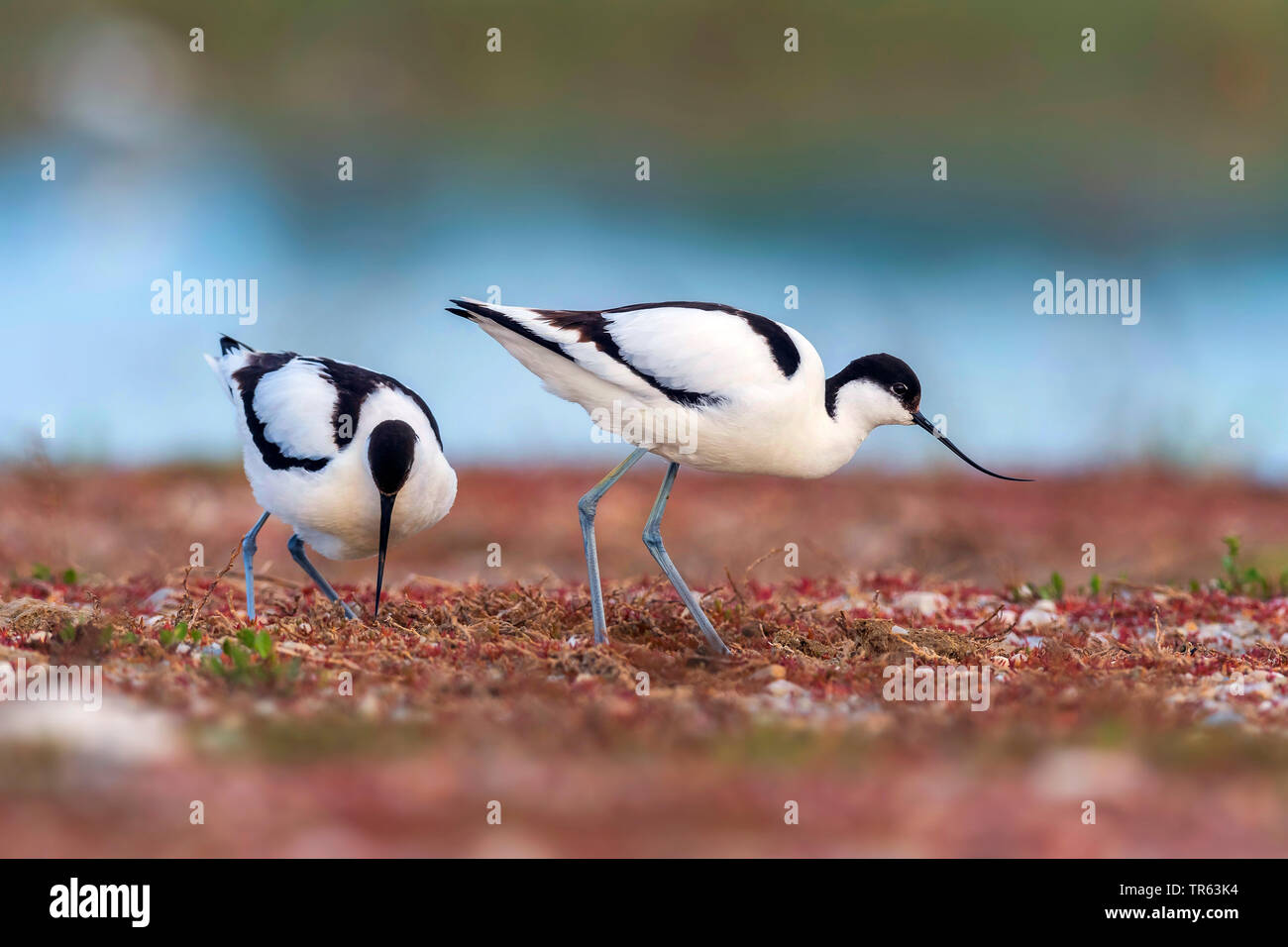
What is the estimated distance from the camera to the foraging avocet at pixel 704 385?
621 cm

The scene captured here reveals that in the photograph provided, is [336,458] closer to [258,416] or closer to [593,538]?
[258,416]

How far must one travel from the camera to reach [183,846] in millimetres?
3404

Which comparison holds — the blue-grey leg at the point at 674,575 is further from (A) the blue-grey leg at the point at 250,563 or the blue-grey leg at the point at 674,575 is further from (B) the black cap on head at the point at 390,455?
(A) the blue-grey leg at the point at 250,563

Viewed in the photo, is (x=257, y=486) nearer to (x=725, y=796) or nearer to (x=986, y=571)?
(x=725, y=796)

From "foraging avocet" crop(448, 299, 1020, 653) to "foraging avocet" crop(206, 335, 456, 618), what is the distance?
2.46 feet

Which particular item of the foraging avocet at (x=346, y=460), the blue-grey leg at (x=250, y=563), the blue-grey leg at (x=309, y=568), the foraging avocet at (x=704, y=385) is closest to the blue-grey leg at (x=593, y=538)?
the foraging avocet at (x=704, y=385)

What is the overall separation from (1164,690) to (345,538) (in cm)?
413

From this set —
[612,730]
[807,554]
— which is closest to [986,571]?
[807,554]

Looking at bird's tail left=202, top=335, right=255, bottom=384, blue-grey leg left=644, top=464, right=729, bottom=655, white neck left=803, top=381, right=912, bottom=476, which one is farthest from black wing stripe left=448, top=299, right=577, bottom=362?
bird's tail left=202, top=335, right=255, bottom=384

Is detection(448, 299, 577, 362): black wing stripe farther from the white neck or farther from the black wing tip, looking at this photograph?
the white neck

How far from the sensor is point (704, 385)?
6180 millimetres

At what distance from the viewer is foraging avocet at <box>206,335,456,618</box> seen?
6.63 m

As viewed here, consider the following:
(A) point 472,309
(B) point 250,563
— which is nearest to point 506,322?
(A) point 472,309

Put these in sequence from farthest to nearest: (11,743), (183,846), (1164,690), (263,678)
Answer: (1164,690), (263,678), (11,743), (183,846)
